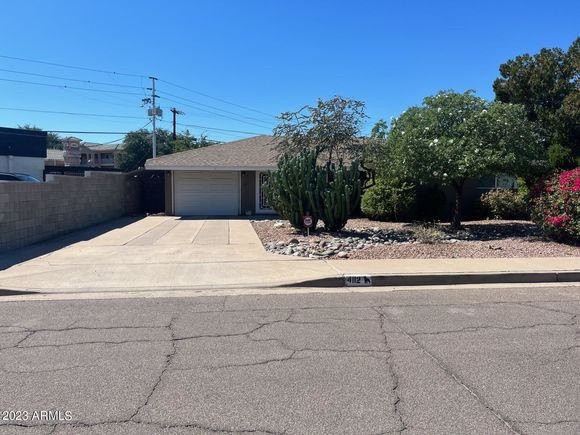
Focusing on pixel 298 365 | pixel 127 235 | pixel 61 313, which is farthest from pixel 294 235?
pixel 298 365

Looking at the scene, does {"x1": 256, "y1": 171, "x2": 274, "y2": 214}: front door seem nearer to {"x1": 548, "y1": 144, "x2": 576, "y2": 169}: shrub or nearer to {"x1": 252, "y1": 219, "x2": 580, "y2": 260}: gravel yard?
{"x1": 252, "y1": 219, "x2": 580, "y2": 260}: gravel yard

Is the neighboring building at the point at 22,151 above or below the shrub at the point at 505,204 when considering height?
above

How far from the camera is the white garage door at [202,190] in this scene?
74.9ft

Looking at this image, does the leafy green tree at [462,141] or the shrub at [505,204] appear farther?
the shrub at [505,204]

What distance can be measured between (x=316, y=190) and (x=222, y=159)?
32.8 ft

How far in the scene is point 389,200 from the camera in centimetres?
1762

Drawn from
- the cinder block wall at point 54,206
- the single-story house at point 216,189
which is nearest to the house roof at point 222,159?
the single-story house at point 216,189

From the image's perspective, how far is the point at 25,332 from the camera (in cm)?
572

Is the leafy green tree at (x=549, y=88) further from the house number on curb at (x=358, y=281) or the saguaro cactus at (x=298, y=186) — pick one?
the house number on curb at (x=358, y=281)

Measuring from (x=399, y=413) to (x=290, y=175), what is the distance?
10219 mm

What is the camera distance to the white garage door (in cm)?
2284

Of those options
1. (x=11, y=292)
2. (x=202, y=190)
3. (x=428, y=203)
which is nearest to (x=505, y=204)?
(x=428, y=203)

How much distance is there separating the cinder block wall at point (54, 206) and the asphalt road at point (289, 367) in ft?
16.8

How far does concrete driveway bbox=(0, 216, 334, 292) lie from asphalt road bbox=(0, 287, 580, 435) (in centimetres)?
111
